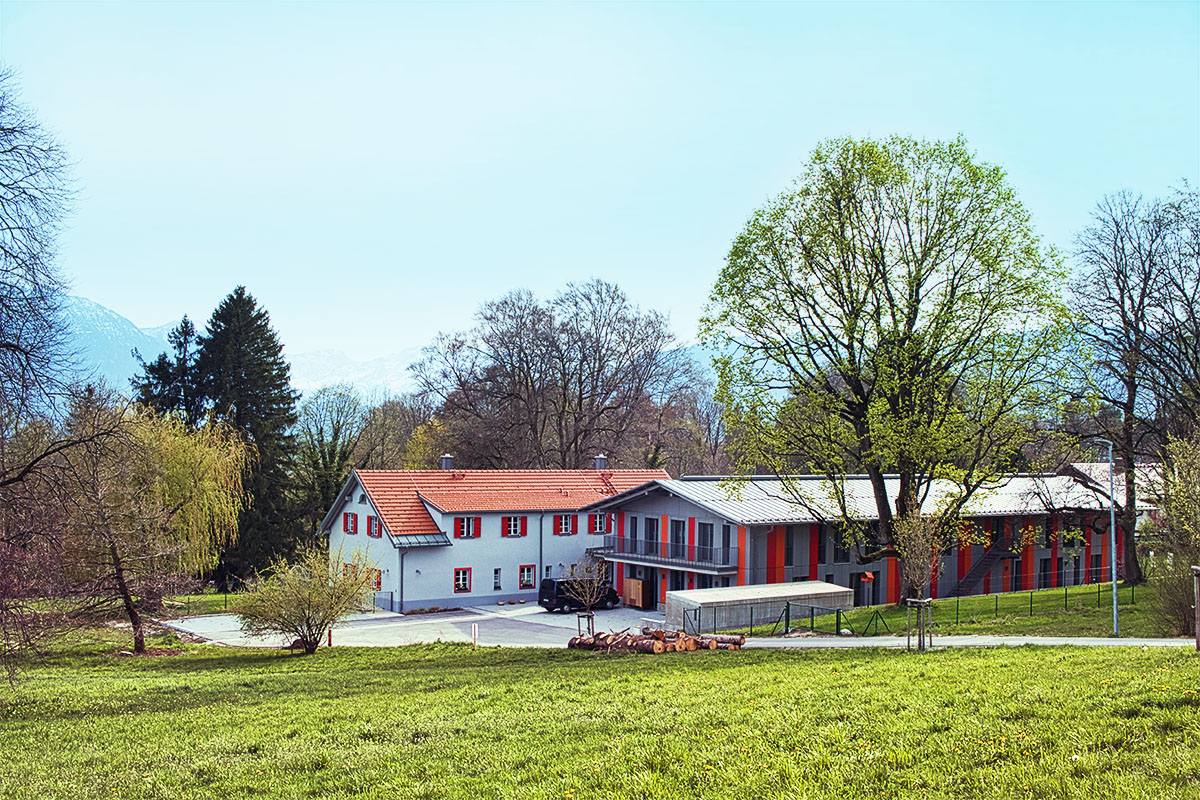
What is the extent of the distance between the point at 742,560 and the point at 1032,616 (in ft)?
43.0

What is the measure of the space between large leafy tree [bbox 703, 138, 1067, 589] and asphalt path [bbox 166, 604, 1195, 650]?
708 cm

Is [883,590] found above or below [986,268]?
below

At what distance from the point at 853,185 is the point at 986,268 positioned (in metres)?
5.13

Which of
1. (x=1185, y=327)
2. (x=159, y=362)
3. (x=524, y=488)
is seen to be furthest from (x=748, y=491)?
(x=159, y=362)

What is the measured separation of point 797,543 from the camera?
41.3 meters

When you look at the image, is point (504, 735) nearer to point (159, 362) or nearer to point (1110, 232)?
point (1110, 232)

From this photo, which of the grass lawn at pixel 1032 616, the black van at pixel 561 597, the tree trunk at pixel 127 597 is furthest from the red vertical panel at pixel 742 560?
the tree trunk at pixel 127 597

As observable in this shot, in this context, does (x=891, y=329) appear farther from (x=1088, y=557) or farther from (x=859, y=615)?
(x=1088, y=557)

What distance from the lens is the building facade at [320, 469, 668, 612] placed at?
147 ft

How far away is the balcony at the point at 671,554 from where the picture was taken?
4041 cm

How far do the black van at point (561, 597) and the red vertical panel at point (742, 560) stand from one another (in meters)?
6.51

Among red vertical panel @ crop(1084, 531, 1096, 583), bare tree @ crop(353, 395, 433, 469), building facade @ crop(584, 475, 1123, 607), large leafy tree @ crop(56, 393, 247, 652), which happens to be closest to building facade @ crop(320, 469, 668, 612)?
building facade @ crop(584, 475, 1123, 607)

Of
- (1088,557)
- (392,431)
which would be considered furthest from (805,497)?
(392,431)

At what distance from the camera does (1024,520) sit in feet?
158
